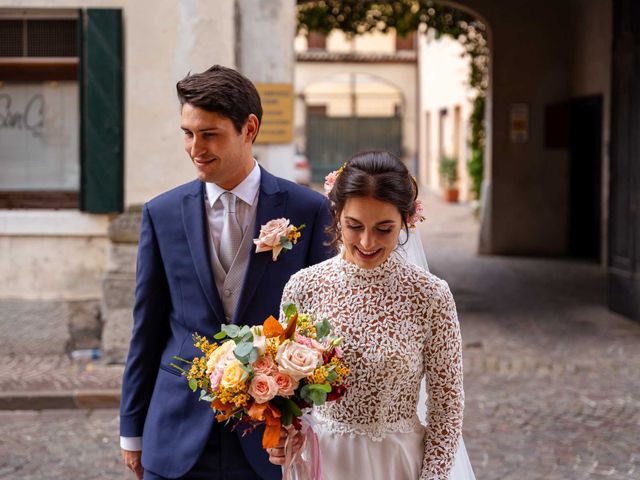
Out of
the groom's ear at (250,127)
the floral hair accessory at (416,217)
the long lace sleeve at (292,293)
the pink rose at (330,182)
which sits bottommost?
the long lace sleeve at (292,293)

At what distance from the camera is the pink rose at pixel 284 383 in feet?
8.35

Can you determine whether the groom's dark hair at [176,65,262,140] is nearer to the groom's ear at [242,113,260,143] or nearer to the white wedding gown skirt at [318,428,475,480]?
the groom's ear at [242,113,260,143]

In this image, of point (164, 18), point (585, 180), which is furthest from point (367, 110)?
point (164, 18)

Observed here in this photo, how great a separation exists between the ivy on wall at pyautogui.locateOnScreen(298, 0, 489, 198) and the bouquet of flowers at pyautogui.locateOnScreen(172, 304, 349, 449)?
15.4m

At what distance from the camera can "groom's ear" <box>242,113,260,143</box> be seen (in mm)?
3057

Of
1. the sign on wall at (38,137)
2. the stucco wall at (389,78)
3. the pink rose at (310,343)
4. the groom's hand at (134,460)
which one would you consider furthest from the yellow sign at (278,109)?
the stucco wall at (389,78)

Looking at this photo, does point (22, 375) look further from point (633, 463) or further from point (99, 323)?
point (633, 463)

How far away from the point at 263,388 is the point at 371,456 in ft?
1.45

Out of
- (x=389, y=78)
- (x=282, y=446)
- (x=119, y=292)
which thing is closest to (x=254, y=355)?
(x=282, y=446)

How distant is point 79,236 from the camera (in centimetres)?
928

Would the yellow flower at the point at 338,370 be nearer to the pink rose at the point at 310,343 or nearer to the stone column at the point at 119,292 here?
the pink rose at the point at 310,343

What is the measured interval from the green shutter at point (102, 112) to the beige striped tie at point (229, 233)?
240 inches

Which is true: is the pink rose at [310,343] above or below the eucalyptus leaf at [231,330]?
below

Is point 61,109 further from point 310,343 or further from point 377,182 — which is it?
point 310,343
